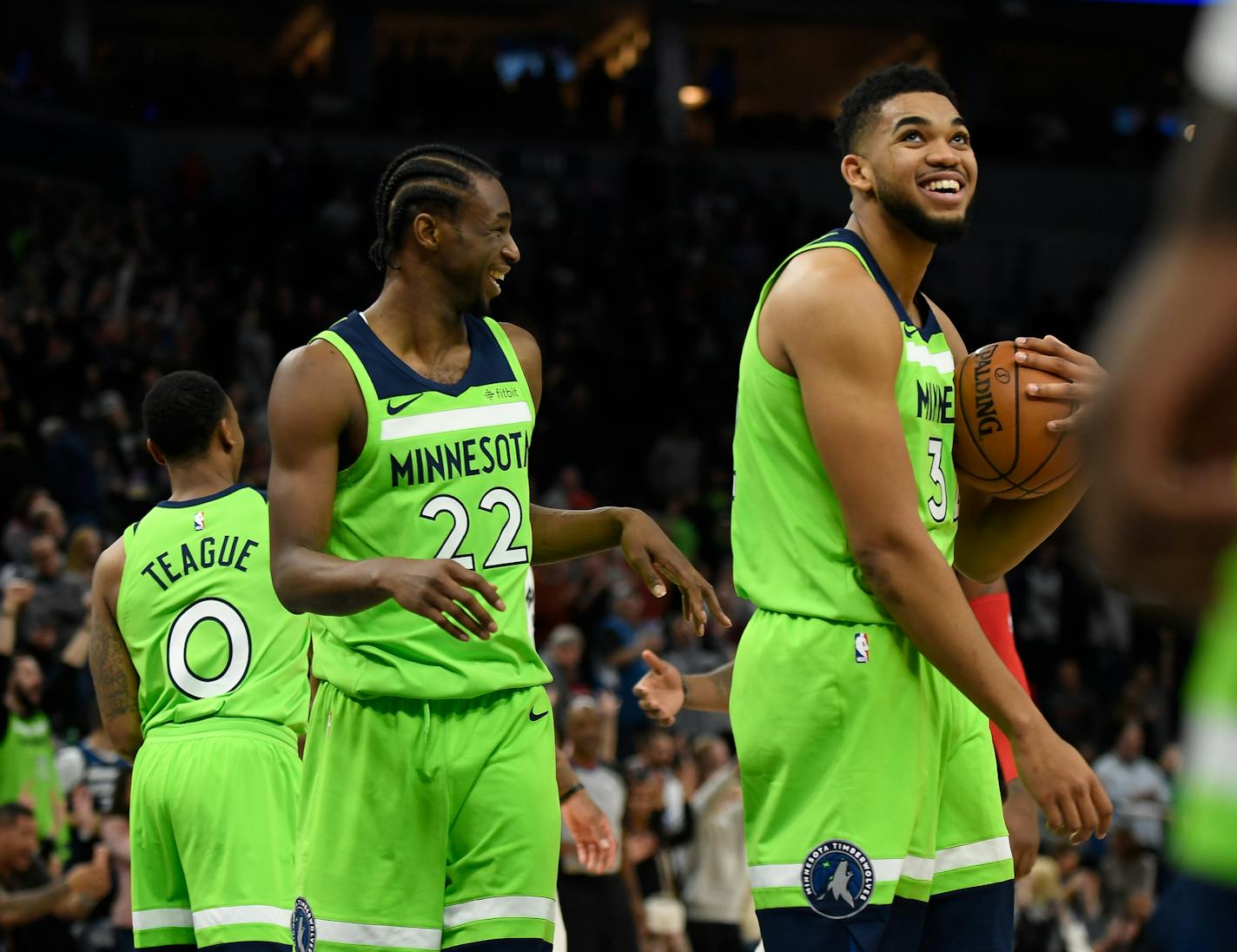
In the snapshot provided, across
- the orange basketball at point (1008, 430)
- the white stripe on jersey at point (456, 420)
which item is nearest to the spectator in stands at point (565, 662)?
the white stripe on jersey at point (456, 420)

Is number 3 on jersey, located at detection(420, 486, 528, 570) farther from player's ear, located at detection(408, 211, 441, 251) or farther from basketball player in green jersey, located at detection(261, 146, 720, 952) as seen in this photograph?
player's ear, located at detection(408, 211, 441, 251)

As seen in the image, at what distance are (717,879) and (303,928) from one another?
664 cm

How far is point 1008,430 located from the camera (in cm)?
371

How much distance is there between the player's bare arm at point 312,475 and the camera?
11.9 feet

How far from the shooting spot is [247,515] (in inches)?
209

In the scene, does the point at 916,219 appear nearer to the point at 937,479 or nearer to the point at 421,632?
the point at 937,479

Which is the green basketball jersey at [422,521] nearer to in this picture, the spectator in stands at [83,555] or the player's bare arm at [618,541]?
the player's bare arm at [618,541]

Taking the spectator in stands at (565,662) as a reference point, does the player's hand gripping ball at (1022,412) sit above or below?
above

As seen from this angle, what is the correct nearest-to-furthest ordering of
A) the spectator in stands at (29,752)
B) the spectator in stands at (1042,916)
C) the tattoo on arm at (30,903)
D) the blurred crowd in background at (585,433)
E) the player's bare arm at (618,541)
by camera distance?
the player's bare arm at (618,541) < the tattoo on arm at (30,903) < the spectator in stands at (29,752) < the blurred crowd in background at (585,433) < the spectator in stands at (1042,916)

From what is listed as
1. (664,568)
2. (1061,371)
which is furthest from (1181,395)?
(664,568)

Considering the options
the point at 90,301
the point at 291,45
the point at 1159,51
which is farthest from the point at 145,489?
the point at 1159,51

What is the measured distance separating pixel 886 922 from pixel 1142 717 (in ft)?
39.8

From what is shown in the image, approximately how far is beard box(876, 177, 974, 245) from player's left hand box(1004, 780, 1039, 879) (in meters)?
1.32

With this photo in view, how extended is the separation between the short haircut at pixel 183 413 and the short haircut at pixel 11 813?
309cm
